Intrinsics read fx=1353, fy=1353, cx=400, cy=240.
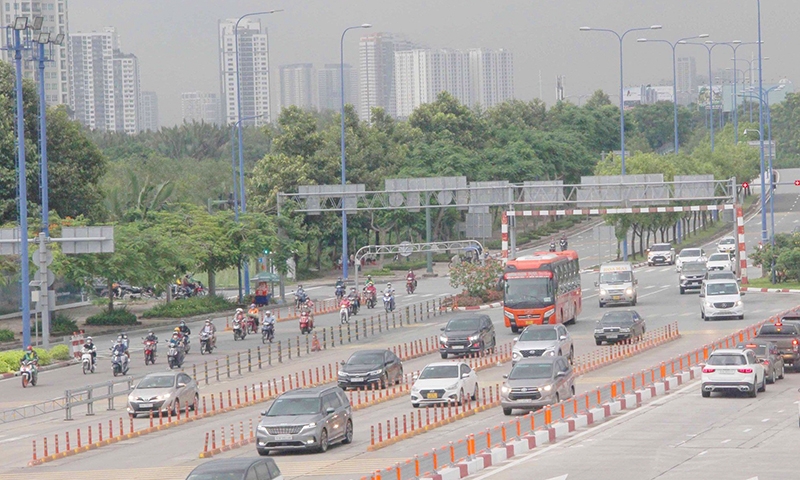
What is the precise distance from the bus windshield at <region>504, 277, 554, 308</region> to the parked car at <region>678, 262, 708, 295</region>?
18327 mm

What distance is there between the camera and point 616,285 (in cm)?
6562

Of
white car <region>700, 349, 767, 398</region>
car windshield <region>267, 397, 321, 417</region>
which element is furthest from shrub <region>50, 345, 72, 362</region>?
white car <region>700, 349, 767, 398</region>

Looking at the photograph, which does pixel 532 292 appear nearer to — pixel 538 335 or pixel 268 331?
pixel 538 335

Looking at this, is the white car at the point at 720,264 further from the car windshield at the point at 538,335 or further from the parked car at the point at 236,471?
the parked car at the point at 236,471

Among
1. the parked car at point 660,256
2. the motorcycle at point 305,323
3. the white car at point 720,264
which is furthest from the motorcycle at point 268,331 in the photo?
the parked car at point 660,256

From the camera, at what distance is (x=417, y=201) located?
88500mm

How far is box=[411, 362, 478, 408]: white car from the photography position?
3484 cm

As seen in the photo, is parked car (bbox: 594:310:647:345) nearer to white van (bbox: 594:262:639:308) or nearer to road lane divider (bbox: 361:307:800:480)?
road lane divider (bbox: 361:307:800:480)

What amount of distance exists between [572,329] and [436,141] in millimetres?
65082

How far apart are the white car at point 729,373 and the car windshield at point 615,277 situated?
31.3 metres

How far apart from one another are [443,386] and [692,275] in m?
38.6

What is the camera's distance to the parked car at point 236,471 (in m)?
20.1

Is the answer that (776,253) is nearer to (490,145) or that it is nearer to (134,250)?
(134,250)

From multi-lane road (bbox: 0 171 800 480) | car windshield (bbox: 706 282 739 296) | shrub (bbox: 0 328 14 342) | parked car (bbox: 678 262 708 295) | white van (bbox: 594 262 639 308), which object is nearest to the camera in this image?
multi-lane road (bbox: 0 171 800 480)
